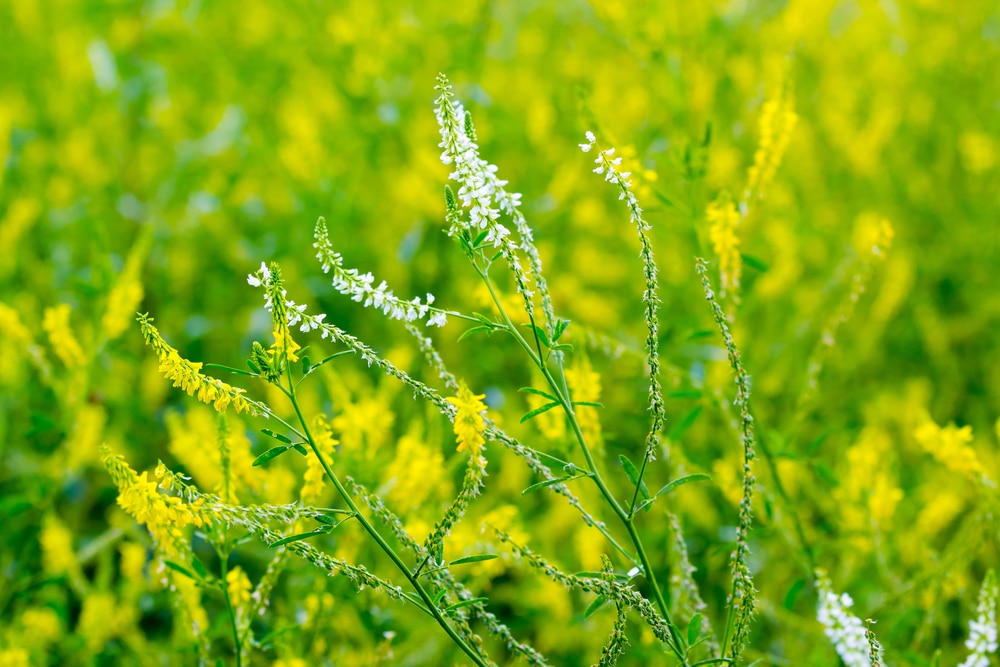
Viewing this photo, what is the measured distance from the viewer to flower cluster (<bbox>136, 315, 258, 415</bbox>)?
1.14 m

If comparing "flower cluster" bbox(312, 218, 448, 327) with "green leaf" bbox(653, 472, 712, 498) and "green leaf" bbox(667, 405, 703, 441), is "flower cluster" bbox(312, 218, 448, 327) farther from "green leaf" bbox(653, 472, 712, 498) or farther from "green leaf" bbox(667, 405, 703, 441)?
"green leaf" bbox(667, 405, 703, 441)

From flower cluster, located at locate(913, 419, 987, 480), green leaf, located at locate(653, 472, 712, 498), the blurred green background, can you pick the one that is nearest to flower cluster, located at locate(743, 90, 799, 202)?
the blurred green background

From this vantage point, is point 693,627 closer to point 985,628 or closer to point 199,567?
point 985,628

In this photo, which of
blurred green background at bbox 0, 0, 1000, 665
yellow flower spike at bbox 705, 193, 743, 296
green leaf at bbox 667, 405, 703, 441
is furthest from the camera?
blurred green background at bbox 0, 0, 1000, 665

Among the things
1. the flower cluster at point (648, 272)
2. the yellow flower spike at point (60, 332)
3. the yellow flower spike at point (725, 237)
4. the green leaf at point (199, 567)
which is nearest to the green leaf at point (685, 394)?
the yellow flower spike at point (725, 237)

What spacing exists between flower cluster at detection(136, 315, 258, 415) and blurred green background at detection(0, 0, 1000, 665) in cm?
63

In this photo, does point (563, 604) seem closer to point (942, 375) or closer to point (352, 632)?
point (352, 632)

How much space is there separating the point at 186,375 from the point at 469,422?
1.19 ft

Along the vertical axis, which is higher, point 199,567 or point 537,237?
point 537,237

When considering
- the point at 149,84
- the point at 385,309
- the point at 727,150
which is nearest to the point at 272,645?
the point at 385,309

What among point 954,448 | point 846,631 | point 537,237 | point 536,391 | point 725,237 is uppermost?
point 537,237

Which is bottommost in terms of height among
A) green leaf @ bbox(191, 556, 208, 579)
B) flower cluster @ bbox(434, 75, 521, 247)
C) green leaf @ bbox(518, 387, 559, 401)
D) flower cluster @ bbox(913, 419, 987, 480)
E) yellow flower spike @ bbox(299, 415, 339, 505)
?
green leaf @ bbox(191, 556, 208, 579)

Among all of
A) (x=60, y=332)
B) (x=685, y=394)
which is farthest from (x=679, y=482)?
(x=60, y=332)

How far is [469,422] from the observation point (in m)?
1.22
